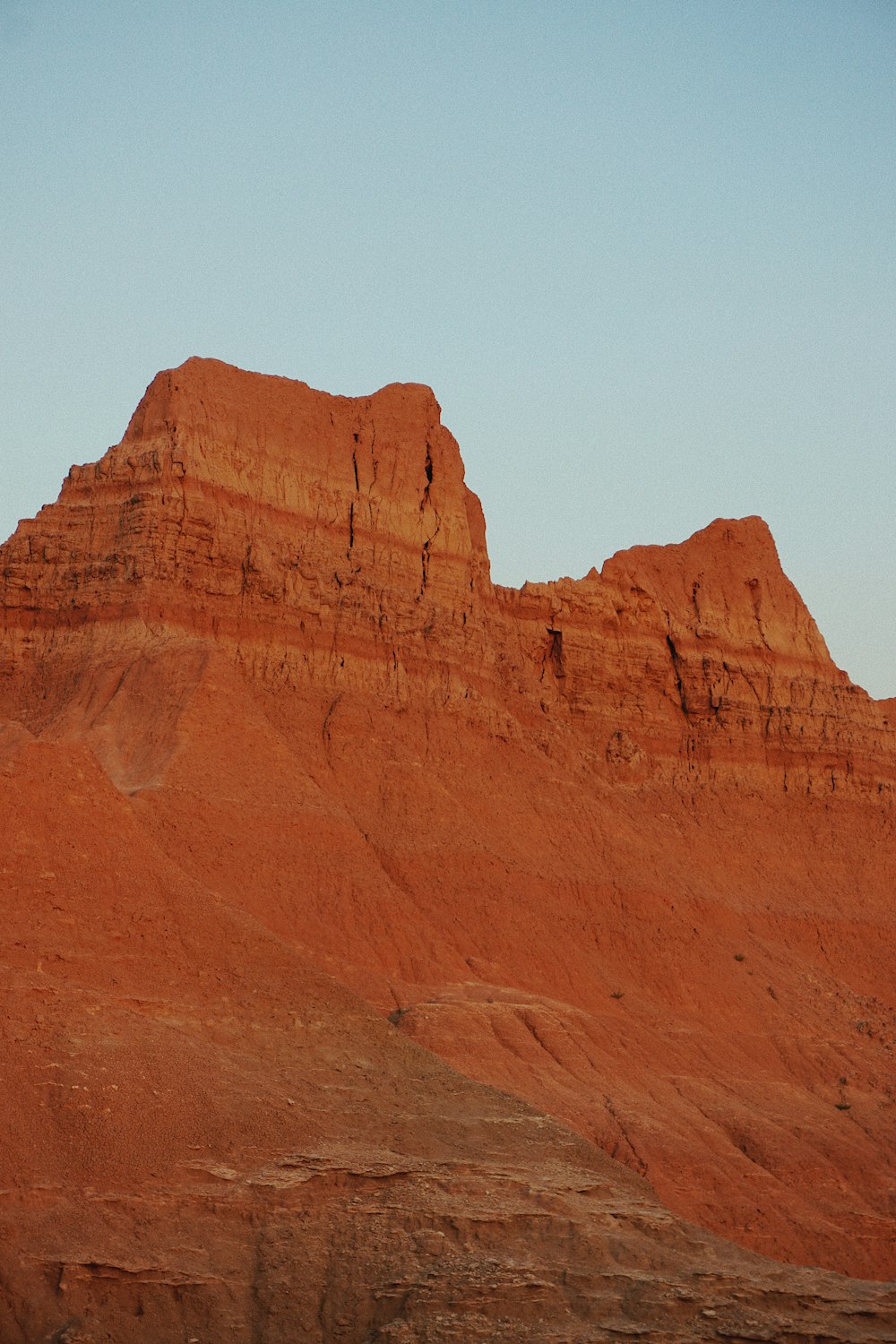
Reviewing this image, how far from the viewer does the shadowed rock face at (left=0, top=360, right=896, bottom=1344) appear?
32.2m

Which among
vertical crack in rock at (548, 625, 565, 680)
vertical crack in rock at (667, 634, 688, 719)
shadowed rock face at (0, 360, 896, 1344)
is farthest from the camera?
vertical crack in rock at (667, 634, 688, 719)

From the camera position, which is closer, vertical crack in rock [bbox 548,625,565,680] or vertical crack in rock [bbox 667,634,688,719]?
vertical crack in rock [bbox 548,625,565,680]

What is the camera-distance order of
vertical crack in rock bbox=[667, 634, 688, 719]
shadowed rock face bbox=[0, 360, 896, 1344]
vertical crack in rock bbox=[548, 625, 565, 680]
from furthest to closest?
vertical crack in rock bbox=[667, 634, 688, 719], vertical crack in rock bbox=[548, 625, 565, 680], shadowed rock face bbox=[0, 360, 896, 1344]

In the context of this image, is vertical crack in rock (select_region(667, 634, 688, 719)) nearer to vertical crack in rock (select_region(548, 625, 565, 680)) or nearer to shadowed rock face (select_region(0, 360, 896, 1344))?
shadowed rock face (select_region(0, 360, 896, 1344))

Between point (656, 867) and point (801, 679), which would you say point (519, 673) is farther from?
point (801, 679)

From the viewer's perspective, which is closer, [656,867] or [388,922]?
[388,922]

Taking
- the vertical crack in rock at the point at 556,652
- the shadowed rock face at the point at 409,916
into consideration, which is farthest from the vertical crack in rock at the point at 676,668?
the vertical crack in rock at the point at 556,652

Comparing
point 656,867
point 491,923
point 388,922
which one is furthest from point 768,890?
point 388,922

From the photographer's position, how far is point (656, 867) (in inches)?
2534

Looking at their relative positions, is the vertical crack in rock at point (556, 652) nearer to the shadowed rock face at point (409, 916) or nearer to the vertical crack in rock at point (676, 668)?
the shadowed rock face at point (409, 916)

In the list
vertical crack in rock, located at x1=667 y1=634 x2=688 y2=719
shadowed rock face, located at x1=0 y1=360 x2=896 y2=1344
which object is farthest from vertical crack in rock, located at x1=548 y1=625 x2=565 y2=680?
vertical crack in rock, located at x1=667 y1=634 x2=688 y2=719

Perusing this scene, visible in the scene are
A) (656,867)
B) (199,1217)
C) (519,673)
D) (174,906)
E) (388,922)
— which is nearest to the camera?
(199,1217)

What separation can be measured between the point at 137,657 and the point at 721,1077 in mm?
20917

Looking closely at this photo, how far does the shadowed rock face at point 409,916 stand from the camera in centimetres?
3225
